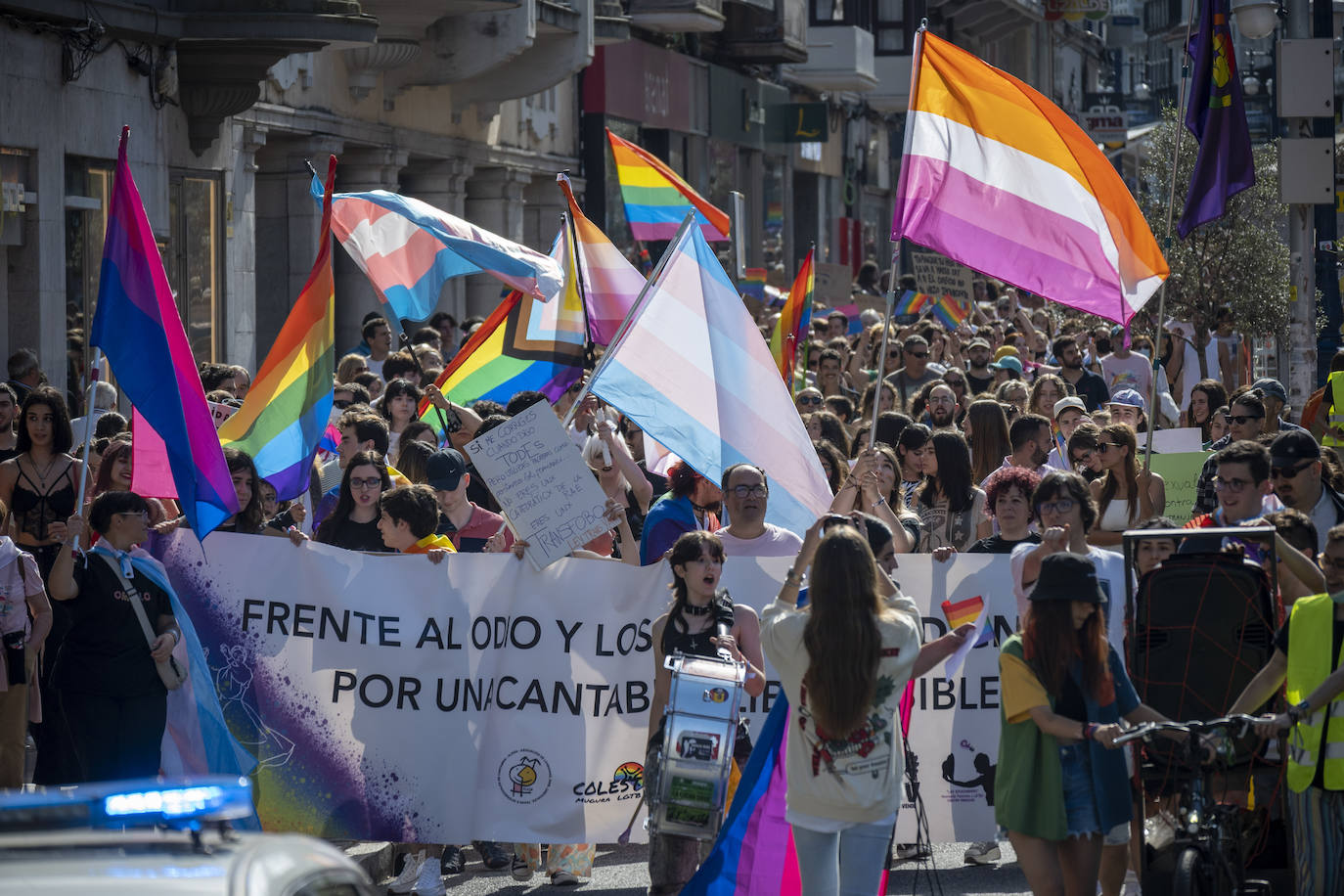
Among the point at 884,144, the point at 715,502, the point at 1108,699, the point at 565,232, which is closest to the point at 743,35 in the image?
the point at 884,144

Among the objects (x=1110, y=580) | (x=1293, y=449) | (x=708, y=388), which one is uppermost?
(x=708, y=388)

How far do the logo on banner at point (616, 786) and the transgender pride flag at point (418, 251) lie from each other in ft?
12.9

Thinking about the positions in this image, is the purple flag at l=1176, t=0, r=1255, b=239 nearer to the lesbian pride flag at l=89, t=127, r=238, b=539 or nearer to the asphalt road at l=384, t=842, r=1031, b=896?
the asphalt road at l=384, t=842, r=1031, b=896

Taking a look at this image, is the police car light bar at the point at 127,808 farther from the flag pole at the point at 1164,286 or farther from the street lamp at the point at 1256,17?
the street lamp at the point at 1256,17

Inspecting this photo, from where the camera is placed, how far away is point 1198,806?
6.08 metres

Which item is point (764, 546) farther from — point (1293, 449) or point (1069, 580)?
point (1293, 449)

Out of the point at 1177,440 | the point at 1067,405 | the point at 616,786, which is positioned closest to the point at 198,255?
the point at 1067,405

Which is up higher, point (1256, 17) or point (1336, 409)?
point (1256, 17)

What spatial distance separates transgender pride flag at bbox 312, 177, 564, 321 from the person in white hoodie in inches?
223

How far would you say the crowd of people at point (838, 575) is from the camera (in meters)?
5.82

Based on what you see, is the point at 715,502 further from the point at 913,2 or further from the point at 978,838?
the point at 913,2

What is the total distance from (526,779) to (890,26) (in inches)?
1716

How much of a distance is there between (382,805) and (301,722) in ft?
1.50

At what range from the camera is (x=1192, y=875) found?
591 centimetres
